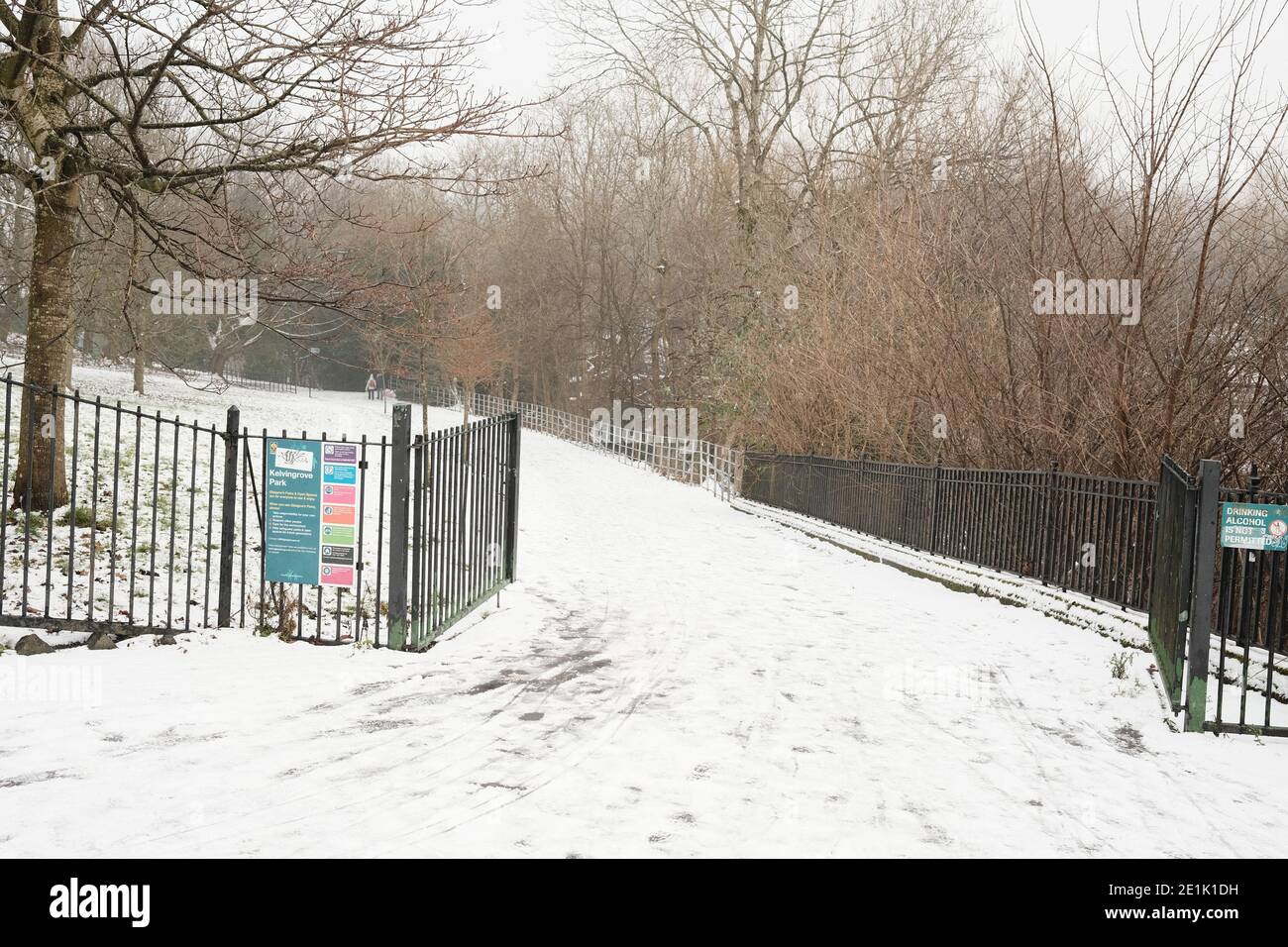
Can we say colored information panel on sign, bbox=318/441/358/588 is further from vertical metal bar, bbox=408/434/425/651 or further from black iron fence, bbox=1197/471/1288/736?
black iron fence, bbox=1197/471/1288/736

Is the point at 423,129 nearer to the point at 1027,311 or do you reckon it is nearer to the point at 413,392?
the point at 1027,311

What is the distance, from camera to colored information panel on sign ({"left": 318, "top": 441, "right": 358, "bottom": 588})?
27.2 ft

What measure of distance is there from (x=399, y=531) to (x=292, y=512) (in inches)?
39.6

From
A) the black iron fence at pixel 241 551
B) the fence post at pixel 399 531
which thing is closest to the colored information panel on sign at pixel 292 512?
the black iron fence at pixel 241 551

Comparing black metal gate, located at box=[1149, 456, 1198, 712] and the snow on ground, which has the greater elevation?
black metal gate, located at box=[1149, 456, 1198, 712]

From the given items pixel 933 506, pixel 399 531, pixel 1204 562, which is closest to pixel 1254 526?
pixel 1204 562

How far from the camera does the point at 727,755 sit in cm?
591

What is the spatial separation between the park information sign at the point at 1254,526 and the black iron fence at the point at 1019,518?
3668 millimetres

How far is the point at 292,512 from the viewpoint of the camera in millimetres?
8391

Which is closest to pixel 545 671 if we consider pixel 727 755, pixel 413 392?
pixel 727 755

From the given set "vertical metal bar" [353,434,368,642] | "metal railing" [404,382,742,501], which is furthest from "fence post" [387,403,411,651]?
"metal railing" [404,382,742,501]

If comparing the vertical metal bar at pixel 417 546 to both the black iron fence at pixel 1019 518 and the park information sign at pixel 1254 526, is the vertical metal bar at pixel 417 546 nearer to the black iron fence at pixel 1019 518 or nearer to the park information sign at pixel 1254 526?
the park information sign at pixel 1254 526

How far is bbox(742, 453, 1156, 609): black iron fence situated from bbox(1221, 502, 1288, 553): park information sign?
367 cm
